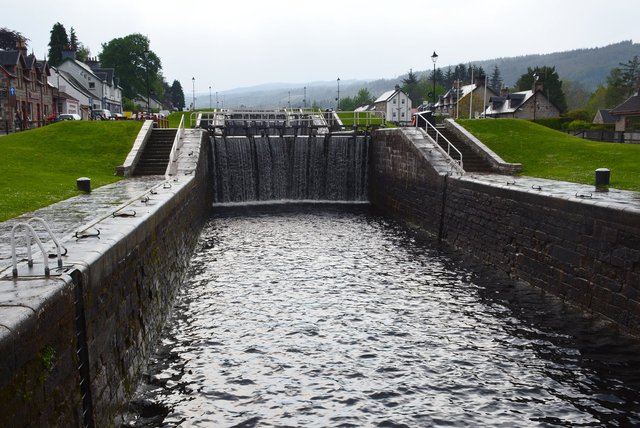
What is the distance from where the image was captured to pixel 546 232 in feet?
51.4

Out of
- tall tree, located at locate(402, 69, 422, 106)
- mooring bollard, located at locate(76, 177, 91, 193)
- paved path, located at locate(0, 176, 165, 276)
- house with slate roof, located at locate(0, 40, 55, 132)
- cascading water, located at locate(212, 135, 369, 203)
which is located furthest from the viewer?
tall tree, located at locate(402, 69, 422, 106)

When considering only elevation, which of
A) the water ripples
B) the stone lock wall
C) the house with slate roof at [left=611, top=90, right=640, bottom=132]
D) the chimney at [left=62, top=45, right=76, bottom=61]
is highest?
the chimney at [left=62, top=45, right=76, bottom=61]

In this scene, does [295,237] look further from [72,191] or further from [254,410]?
[254,410]

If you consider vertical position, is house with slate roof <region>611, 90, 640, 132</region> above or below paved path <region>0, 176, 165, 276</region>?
above

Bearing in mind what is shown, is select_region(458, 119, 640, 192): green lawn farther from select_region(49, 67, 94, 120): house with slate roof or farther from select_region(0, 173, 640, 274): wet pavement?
select_region(49, 67, 94, 120): house with slate roof

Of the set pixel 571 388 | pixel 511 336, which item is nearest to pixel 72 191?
pixel 511 336

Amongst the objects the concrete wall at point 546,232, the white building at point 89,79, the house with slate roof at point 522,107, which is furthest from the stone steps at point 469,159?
the white building at point 89,79

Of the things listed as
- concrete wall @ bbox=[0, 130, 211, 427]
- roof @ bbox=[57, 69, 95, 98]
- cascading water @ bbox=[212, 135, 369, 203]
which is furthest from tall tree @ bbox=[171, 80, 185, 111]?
concrete wall @ bbox=[0, 130, 211, 427]

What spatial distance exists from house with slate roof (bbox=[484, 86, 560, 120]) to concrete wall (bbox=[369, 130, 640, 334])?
7098 cm

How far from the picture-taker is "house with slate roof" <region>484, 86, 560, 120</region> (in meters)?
90.9

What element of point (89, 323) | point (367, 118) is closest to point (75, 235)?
point (89, 323)

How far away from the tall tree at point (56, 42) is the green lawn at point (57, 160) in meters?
71.7

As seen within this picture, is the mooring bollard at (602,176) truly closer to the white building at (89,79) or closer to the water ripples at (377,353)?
the water ripples at (377,353)

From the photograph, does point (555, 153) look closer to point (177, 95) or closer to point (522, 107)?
point (522, 107)
